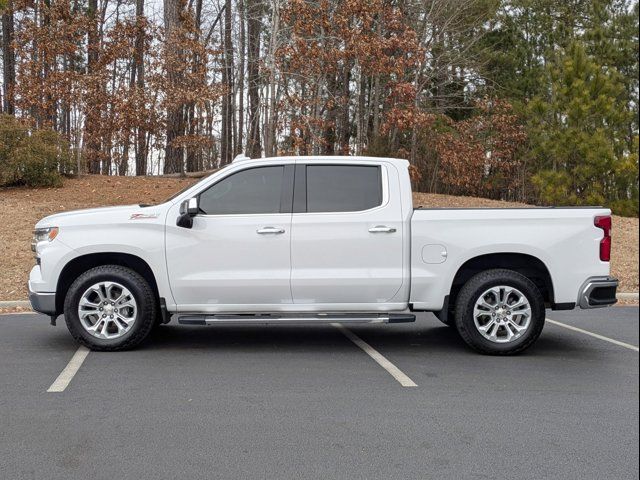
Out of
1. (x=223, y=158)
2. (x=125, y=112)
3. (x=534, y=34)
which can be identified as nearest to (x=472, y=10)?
(x=534, y=34)

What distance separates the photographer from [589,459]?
446 cm

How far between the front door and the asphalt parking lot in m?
0.64

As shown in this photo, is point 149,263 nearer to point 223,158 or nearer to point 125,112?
point 125,112

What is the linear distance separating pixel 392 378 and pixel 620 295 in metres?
7.14

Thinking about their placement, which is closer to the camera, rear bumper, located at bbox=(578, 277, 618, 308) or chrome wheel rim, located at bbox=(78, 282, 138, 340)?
rear bumper, located at bbox=(578, 277, 618, 308)

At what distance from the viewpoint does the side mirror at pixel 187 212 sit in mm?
7223

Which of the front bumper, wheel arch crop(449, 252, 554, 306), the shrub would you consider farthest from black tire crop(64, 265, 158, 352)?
the shrub

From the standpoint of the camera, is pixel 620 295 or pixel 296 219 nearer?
pixel 296 219

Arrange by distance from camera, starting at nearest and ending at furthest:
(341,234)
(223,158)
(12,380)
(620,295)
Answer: (12,380) → (341,234) → (620,295) → (223,158)

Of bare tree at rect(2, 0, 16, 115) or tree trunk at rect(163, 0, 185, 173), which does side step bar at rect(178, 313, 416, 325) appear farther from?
bare tree at rect(2, 0, 16, 115)

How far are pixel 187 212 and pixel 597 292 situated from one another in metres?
4.24

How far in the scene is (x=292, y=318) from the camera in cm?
730

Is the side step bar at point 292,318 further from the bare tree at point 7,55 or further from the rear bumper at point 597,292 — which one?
the bare tree at point 7,55

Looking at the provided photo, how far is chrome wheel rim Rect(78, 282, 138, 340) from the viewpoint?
7.31 meters
